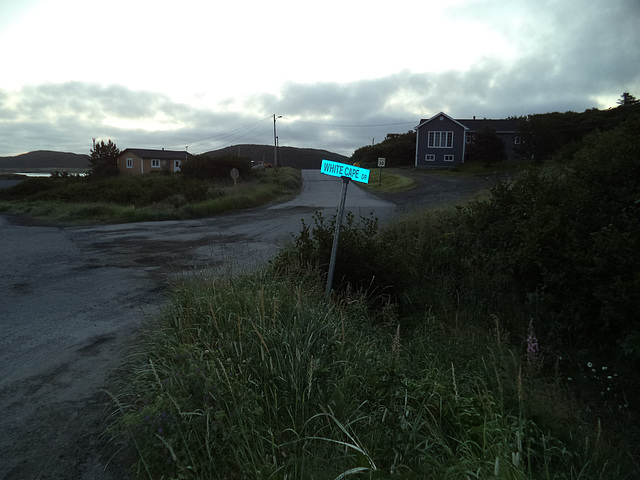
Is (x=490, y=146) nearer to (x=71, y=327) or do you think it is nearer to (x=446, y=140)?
(x=446, y=140)

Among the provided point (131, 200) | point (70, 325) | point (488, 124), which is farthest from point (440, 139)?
point (70, 325)

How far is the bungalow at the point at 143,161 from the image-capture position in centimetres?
7338

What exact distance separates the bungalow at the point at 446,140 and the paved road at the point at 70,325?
4238 centimetres

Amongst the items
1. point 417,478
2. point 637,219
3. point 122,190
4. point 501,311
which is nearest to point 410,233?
point 501,311

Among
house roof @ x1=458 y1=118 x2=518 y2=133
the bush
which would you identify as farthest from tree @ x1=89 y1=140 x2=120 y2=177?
the bush

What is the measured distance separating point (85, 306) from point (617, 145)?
766 centimetres

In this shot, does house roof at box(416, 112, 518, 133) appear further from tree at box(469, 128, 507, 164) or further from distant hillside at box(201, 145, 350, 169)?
distant hillside at box(201, 145, 350, 169)

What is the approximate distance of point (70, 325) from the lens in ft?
17.9

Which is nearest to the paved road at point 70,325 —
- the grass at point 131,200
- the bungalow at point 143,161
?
the grass at point 131,200

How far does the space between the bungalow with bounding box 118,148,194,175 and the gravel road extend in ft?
212

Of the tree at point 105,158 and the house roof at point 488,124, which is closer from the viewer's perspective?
the house roof at point 488,124

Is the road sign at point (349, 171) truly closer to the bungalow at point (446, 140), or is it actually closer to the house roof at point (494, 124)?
the bungalow at point (446, 140)

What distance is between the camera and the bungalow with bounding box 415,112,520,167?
50719mm

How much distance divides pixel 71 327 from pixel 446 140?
5041 cm
